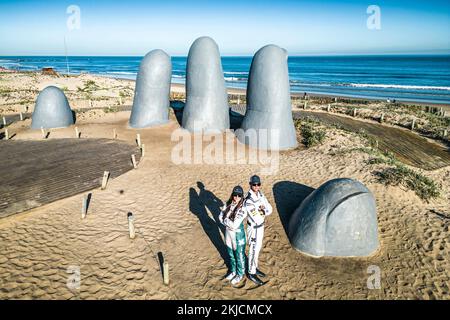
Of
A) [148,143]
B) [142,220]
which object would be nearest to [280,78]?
[148,143]

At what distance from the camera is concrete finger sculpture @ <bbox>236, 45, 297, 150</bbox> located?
38.7ft

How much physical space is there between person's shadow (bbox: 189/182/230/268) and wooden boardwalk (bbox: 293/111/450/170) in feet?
30.3

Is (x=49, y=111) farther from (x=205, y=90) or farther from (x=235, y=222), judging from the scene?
(x=235, y=222)

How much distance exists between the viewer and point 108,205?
8195 millimetres

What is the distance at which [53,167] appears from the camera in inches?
417

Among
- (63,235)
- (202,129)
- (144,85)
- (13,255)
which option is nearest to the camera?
(13,255)

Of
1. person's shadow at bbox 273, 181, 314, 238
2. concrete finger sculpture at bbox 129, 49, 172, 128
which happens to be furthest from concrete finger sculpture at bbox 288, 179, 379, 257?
concrete finger sculpture at bbox 129, 49, 172, 128

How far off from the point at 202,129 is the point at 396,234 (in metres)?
9.57

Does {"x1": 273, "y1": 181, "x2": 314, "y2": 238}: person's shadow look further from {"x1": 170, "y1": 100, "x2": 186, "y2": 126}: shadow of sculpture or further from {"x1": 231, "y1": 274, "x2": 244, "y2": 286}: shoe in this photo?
{"x1": 170, "y1": 100, "x2": 186, "y2": 126}: shadow of sculpture

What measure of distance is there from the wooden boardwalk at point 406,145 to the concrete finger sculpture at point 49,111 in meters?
16.0

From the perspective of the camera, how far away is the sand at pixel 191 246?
551cm

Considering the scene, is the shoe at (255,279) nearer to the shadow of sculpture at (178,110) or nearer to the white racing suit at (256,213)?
the white racing suit at (256,213)

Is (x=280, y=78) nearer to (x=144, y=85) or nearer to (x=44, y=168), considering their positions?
(x=144, y=85)
